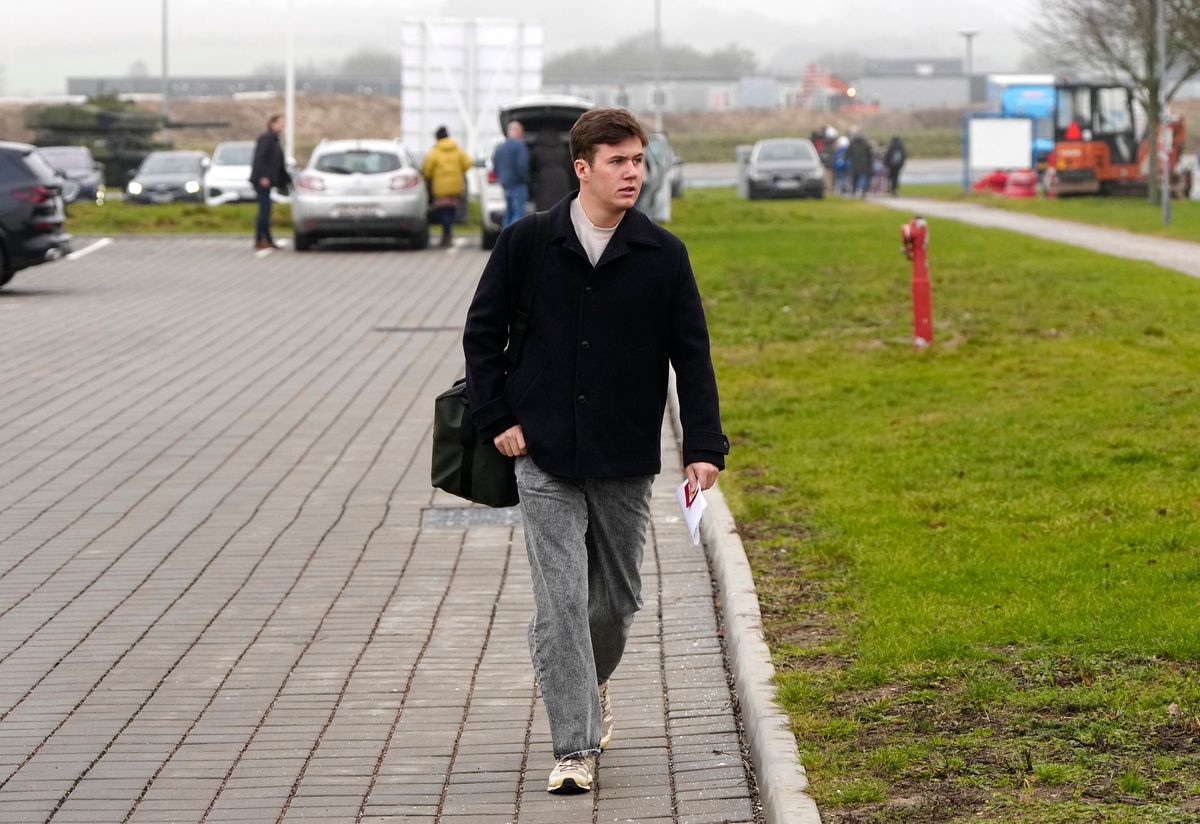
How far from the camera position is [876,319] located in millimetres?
16859

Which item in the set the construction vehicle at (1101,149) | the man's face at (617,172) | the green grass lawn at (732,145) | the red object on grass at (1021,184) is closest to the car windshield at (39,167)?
the man's face at (617,172)

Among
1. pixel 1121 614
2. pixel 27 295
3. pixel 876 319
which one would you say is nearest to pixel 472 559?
pixel 1121 614

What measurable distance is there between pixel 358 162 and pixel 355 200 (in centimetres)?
68

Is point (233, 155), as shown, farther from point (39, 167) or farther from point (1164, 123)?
point (39, 167)

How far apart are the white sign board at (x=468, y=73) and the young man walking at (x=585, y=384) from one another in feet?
104

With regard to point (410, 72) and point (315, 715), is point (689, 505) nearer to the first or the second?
point (315, 715)

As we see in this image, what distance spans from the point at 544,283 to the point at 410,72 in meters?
32.4

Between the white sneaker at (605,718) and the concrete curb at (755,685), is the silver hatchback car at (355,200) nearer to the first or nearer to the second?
the concrete curb at (755,685)

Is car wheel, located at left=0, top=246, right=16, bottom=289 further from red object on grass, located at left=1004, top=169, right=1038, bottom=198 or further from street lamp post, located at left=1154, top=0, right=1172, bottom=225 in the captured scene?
red object on grass, located at left=1004, top=169, right=1038, bottom=198

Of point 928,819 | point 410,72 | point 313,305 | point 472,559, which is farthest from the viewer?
point 410,72

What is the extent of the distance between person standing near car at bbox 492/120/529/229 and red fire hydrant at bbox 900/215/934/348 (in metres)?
10.7

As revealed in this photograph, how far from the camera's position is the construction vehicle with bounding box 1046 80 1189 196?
42.6 meters

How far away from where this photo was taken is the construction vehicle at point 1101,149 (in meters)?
42.6

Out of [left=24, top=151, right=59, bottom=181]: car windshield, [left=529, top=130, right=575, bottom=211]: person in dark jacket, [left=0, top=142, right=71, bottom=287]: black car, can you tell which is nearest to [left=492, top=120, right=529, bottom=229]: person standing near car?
[left=529, top=130, right=575, bottom=211]: person in dark jacket
